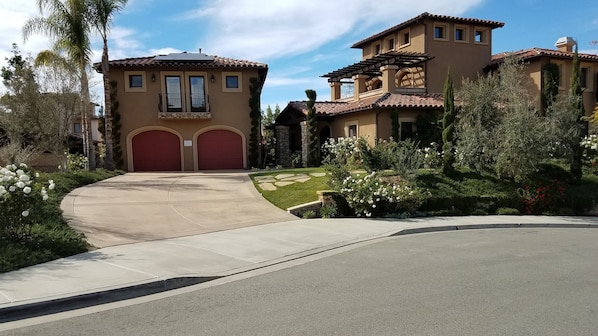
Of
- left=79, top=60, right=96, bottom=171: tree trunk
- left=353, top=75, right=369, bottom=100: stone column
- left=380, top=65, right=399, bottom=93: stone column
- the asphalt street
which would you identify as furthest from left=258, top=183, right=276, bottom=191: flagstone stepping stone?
left=353, top=75, right=369, bottom=100: stone column

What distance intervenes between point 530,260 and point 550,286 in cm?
175

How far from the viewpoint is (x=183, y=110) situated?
2541 cm

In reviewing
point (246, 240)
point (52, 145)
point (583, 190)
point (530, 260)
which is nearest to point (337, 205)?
point (246, 240)

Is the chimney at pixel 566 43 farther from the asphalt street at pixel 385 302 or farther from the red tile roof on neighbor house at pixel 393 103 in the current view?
the asphalt street at pixel 385 302

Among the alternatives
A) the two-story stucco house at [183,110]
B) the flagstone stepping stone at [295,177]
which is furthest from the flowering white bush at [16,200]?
the two-story stucco house at [183,110]

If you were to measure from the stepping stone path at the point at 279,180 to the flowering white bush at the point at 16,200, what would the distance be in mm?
8368

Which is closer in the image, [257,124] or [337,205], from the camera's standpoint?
[337,205]

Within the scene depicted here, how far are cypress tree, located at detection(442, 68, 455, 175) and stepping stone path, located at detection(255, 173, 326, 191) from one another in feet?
15.5

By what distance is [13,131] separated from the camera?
779 inches

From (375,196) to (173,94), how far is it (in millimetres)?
17184

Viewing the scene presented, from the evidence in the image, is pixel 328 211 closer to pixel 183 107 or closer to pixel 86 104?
pixel 86 104

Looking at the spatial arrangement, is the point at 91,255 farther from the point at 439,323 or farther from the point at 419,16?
the point at 419,16

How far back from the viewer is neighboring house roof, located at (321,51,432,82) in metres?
24.1

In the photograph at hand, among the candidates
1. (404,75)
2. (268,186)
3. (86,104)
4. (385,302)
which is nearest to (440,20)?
(404,75)
